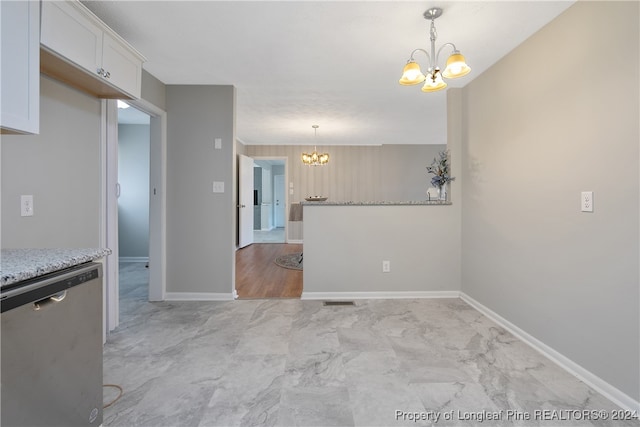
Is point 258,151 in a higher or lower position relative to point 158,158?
higher

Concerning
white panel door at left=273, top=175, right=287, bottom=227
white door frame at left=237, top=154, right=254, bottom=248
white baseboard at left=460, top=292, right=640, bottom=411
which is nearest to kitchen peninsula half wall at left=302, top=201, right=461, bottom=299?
white baseboard at left=460, top=292, right=640, bottom=411

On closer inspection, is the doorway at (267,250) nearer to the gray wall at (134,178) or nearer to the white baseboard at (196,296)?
the white baseboard at (196,296)

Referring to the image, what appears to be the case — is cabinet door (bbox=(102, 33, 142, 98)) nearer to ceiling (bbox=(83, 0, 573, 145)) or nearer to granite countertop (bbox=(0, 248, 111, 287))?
ceiling (bbox=(83, 0, 573, 145))

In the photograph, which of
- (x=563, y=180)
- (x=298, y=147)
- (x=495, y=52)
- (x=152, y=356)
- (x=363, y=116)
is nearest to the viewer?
(x=563, y=180)

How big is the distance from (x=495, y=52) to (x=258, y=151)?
17.6 ft

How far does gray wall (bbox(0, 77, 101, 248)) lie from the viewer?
5.34 feet

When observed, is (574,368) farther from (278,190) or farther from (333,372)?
(278,190)

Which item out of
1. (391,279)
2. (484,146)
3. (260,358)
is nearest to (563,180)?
(484,146)

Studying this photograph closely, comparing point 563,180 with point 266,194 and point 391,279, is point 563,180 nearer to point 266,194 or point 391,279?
point 391,279

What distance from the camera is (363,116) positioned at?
15.1 feet

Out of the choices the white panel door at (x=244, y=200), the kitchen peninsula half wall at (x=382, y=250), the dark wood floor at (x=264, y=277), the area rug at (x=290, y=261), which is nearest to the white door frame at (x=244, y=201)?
the white panel door at (x=244, y=200)

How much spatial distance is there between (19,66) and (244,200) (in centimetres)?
512

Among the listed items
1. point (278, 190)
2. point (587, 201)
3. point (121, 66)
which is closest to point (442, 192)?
point (587, 201)

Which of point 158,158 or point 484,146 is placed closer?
point 484,146
